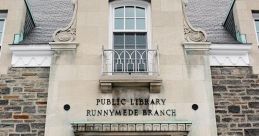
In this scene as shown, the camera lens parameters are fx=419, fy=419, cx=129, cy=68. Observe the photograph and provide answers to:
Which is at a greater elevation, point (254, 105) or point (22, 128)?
point (254, 105)

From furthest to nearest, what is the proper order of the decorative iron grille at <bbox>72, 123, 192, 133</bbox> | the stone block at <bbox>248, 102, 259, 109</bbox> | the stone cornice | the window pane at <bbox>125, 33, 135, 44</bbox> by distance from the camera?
1. the window pane at <bbox>125, 33, 135, 44</bbox>
2. the stone cornice
3. the stone block at <bbox>248, 102, 259, 109</bbox>
4. the decorative iron grille at <bbox>72, 123, 192, 133</bbox>

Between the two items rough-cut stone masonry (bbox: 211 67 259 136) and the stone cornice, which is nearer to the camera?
rough-cut stone masonry (bbox: 211 67 259 136)

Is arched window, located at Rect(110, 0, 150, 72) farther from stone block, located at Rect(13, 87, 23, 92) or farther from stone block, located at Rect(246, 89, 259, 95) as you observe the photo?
stone block, located at Rect(246, 89, 259, 95)

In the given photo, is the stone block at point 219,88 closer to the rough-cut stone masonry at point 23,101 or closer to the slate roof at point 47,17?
the rough-cut stone masonry at point 23,101

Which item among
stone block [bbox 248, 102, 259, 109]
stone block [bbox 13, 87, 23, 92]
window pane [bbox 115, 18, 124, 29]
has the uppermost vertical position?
window pane [bbox 115, 18, 124, 29]

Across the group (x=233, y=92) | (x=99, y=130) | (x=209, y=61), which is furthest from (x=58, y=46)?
(x=233, y=92)

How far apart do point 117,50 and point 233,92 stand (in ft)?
10.1

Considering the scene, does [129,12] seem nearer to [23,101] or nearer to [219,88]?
[219,88]

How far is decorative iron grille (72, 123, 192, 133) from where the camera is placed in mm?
9438

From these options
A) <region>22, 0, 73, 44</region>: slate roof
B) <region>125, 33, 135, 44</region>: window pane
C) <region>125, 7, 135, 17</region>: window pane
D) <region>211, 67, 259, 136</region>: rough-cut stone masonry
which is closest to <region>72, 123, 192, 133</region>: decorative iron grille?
<region>211, 67, 259, 136</region>: rough-cut stone masonry

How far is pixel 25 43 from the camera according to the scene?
1081cm

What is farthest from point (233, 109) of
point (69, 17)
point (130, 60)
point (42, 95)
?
point (69, 17)

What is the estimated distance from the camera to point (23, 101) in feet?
33.5

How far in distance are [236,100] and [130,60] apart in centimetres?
280
